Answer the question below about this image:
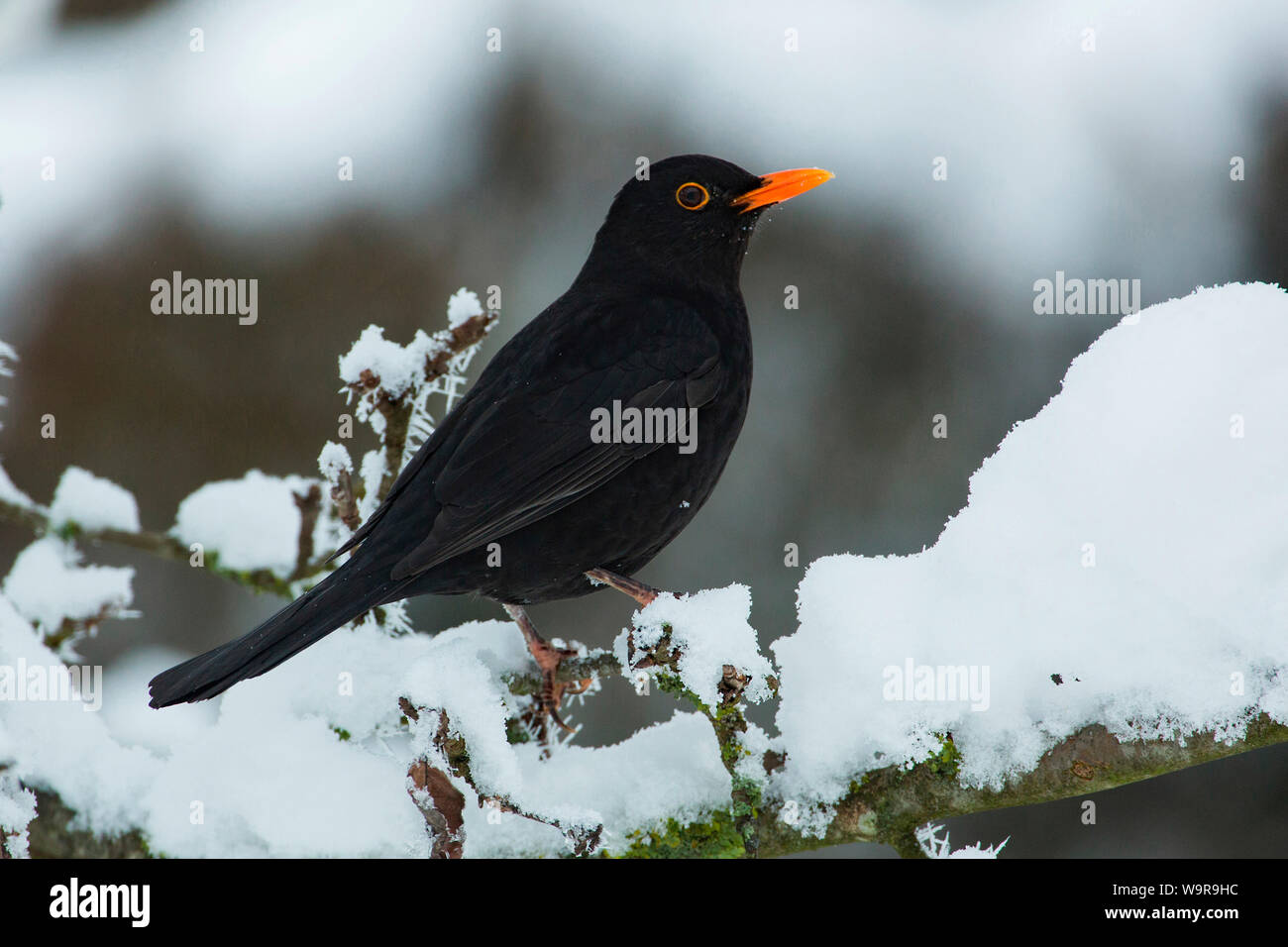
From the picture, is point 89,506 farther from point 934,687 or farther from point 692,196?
point 934,687

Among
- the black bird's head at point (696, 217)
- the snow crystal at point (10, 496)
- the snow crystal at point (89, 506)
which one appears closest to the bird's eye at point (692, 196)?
the black bird's head at point (696, 217)

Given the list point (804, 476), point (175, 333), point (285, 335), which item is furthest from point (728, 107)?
point (175, 333)

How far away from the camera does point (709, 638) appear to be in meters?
2.38

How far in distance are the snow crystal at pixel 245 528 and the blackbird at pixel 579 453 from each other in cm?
50

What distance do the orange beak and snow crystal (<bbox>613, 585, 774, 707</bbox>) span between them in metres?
1.82

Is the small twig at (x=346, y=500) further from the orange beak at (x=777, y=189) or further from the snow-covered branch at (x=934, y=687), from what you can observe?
the orange beak at (x=777, y=189)

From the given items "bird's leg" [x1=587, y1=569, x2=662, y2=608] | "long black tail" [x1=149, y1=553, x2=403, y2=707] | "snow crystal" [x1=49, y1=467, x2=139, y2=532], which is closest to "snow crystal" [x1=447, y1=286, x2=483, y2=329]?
"long black tail" [x1=149, y1=553, x2=403, y2=707]

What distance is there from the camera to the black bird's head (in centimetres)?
389

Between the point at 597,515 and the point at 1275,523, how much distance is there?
1.75m

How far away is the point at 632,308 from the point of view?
12.2 feet

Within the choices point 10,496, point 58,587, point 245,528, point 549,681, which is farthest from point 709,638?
point 10,496

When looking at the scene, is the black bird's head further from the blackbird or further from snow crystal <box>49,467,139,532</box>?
snow crystal <box>49,467,139,532</box>
